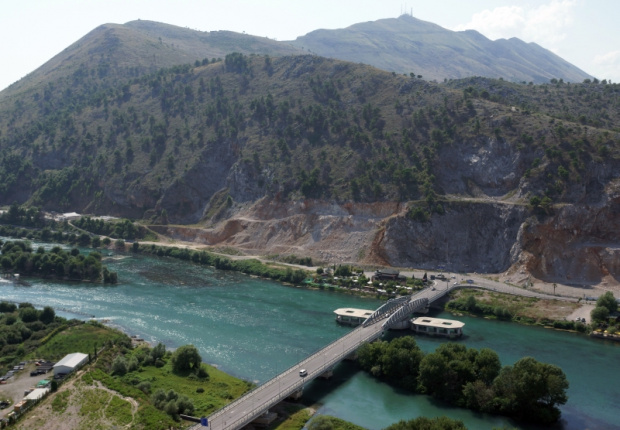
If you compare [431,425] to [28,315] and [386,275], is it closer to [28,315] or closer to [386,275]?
[28,315]

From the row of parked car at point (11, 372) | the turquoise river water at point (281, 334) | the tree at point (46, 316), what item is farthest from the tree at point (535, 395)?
the tree at point (46, 316)

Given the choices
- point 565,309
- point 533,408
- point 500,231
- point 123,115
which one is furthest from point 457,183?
point 123,115

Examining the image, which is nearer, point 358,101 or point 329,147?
point 329,147

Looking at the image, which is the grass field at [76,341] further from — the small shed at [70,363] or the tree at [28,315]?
the tree at [28,315]

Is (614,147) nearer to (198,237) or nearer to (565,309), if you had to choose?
(565,309)

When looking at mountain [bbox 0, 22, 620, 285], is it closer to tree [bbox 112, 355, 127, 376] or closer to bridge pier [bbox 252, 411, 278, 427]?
tree [bbox 112, 355, 127, 376]

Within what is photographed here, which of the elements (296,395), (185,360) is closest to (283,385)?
(296,395)
